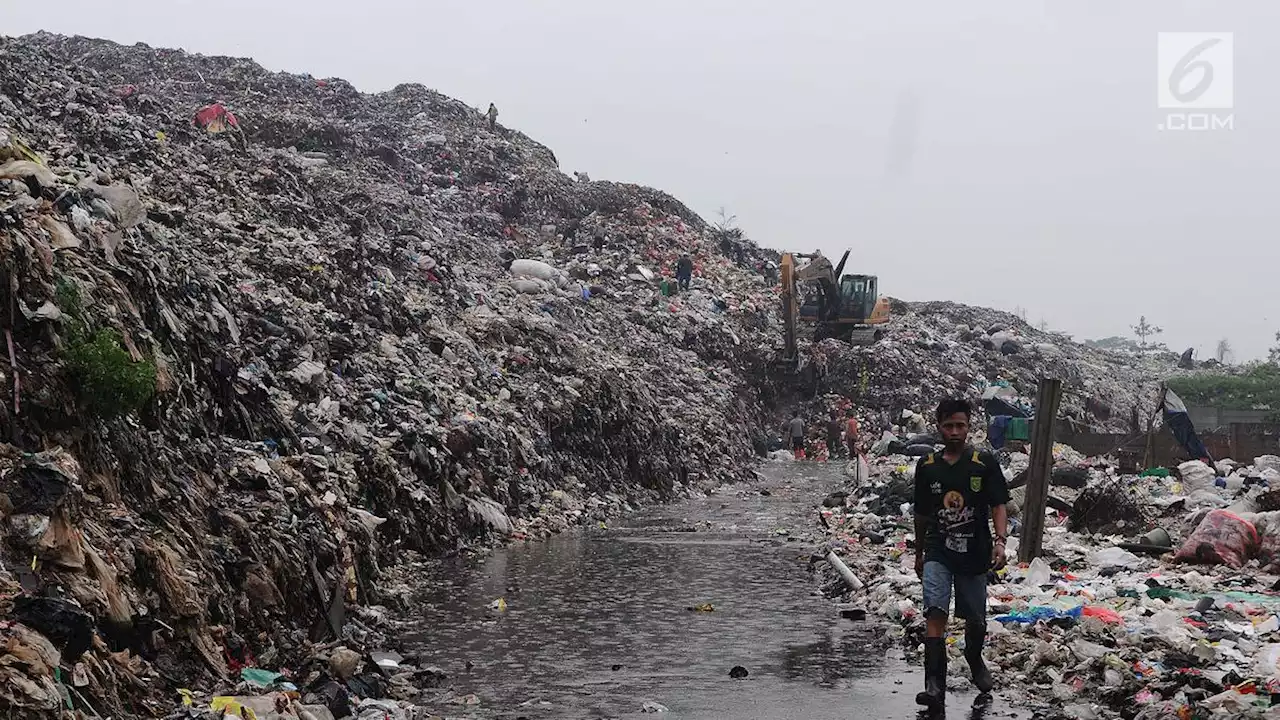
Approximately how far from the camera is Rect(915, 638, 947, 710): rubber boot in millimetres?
5141

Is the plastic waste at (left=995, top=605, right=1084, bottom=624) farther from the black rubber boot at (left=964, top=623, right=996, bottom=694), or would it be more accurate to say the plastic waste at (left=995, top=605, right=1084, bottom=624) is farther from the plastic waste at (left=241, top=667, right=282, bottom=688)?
the plastic waste at (left=241, top=667, right=282, bottom=688)

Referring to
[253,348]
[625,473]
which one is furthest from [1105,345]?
[253,348]

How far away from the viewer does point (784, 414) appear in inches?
1099

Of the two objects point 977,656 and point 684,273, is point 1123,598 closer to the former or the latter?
point 977,656

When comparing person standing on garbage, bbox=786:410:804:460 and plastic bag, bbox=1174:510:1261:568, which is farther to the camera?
person standing on garbage, bbox=786:410:804:460

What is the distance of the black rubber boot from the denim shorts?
0.08 meters

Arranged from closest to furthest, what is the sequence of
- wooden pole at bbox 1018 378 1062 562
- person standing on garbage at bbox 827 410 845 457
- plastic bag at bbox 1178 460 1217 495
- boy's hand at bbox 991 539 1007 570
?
boy's hand at bbox 991 539 1007 570
wooden pole at bbox 1018 378 1062 562
plastic bag at bbox 1178 460 1217 495
person standing on garbage at bbox 827 410 845 457

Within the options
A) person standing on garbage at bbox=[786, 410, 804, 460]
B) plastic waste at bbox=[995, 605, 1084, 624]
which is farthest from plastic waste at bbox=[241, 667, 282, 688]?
person standing on garbage at bbox=[786, 410, 804, 460]

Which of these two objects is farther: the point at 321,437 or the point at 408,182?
the point at 408,182

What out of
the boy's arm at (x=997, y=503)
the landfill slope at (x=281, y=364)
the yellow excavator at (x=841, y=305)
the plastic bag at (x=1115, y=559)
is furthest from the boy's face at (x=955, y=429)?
the yellow excavator at (x=841, y=305)

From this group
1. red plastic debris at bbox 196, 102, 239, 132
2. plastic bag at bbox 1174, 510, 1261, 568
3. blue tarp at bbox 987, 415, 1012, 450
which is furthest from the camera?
red plastic debris at bbox 196, 102, 239, 132

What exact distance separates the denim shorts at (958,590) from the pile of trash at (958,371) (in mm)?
16314

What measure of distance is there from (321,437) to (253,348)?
187cm

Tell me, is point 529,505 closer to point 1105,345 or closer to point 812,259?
point 812,259
